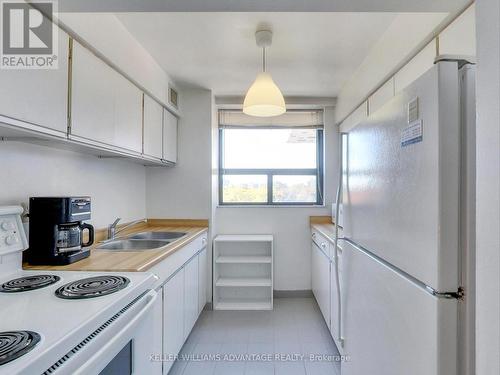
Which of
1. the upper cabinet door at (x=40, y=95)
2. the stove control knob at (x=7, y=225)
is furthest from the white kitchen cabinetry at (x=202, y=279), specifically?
the upper cabinet door at (x=40, y=95)

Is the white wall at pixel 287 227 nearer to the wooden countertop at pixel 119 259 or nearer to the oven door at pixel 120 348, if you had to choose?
the wooden countertop at pixel 119 259

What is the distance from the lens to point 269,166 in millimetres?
3535

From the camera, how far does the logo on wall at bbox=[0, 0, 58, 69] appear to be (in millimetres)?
1104

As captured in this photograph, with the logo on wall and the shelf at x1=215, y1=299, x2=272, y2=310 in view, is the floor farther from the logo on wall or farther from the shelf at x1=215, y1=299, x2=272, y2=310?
the logo on wall

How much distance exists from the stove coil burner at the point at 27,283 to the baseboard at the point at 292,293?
2.62 meters

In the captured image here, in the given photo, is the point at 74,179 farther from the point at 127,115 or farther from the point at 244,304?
the point at 244,304

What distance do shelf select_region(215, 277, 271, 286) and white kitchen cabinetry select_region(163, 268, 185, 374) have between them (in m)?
0.98

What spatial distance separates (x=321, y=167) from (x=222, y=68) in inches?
68.8

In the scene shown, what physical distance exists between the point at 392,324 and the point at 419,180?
0.54m

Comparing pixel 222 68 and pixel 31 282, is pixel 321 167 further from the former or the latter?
pixel 31 282

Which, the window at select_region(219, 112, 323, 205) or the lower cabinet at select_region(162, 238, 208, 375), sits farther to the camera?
the window at select_region(219, 112, 323, 205)

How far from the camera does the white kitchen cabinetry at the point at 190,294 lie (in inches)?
88.4

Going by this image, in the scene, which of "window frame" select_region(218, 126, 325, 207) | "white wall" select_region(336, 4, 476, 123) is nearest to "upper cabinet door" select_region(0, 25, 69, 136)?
"white wall" select_region(336, 4, 476, 123)

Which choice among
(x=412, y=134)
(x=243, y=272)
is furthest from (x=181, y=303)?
(x=412, y=134)
